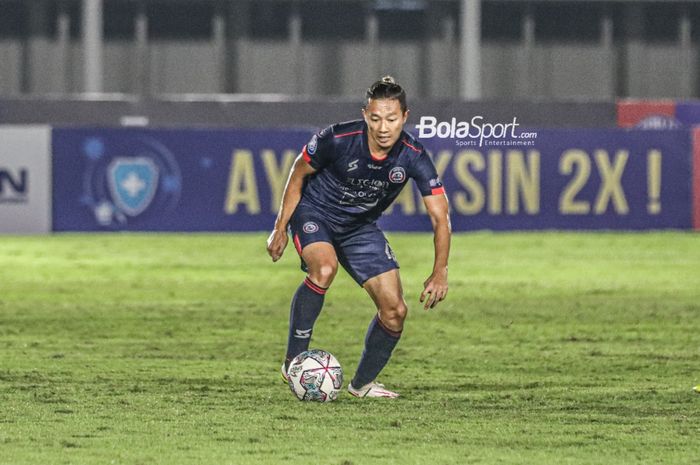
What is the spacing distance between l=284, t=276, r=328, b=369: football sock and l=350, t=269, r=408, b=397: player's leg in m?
0.31

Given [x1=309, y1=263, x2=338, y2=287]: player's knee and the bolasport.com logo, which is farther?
the bolasport.com logo

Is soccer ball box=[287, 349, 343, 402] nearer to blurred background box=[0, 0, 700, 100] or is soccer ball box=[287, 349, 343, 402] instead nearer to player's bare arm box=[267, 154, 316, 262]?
player's bare arm box=[267, 154, 316, 262]

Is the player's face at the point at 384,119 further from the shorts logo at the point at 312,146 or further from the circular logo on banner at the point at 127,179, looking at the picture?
the circular logo on banner at the point at 127,179

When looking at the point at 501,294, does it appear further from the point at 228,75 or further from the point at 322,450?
the point at 228,75

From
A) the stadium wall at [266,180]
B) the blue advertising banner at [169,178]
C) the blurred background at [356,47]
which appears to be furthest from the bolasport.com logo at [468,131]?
the blurred background at [356,47]

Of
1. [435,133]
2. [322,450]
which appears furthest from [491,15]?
[322,450]

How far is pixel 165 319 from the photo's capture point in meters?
13.6

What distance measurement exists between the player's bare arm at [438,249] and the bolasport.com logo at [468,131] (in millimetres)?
1251

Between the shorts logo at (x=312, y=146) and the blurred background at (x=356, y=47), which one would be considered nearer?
the shorts logo at (x=312, y=146)

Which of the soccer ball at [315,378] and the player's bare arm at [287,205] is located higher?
the player's bare arm at [287,205]

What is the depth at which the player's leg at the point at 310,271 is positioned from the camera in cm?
904

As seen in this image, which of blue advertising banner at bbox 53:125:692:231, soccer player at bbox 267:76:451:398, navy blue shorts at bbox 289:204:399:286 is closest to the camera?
soccer player at bbox 267:76:451:398

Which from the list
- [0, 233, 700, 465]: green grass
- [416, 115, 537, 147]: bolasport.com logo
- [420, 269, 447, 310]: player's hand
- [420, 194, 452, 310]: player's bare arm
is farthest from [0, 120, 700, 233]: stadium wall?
[420, 269, 447, 310]: player's hand

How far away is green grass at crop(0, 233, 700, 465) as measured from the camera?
759cm
